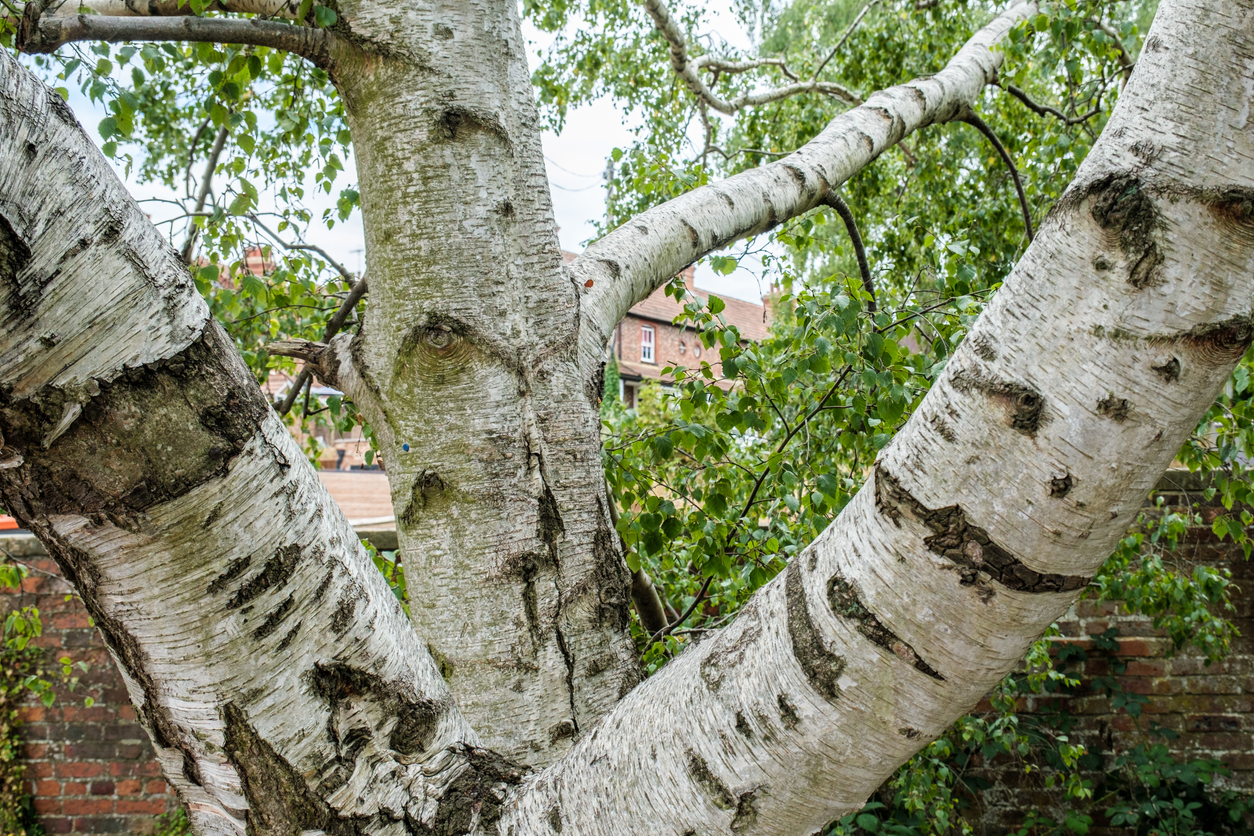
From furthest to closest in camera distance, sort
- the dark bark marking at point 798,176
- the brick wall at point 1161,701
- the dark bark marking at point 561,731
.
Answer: the brick wall at point 1161,701
the dark bark marking at point 798,176
the dark bark marking at point 561,731

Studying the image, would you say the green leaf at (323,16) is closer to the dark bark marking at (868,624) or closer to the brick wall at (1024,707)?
the dark bark marking at (868,624)

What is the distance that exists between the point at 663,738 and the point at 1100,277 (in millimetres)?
589

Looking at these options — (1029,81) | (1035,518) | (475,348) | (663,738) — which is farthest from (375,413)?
(1029,81)

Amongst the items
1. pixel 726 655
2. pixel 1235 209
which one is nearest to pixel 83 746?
pixel 726 655

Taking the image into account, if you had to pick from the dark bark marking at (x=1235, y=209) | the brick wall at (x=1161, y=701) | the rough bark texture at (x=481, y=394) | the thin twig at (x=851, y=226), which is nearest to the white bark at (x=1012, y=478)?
the dark bark marking at (x=1235, y=209)

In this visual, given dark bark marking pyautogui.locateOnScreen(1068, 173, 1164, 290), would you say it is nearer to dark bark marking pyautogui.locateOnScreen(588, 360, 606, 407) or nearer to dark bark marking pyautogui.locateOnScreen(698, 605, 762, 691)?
dark bark marking pyautogui.locateOnScreen(698, 605, 762, 691)

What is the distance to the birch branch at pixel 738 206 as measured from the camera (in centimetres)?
167

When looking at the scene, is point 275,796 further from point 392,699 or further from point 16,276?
point 16,276

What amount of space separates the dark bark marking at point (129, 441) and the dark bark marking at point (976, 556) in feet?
2.11

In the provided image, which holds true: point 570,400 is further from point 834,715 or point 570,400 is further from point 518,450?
point 834,715

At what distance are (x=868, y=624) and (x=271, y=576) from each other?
57 cm

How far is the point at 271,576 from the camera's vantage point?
2.41ft

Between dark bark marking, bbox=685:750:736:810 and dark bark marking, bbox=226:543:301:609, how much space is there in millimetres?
442

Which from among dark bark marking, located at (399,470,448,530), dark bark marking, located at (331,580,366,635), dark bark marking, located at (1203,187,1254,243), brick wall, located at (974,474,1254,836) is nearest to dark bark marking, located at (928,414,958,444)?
dark bark marking, located at (1203,187,1254,243)
